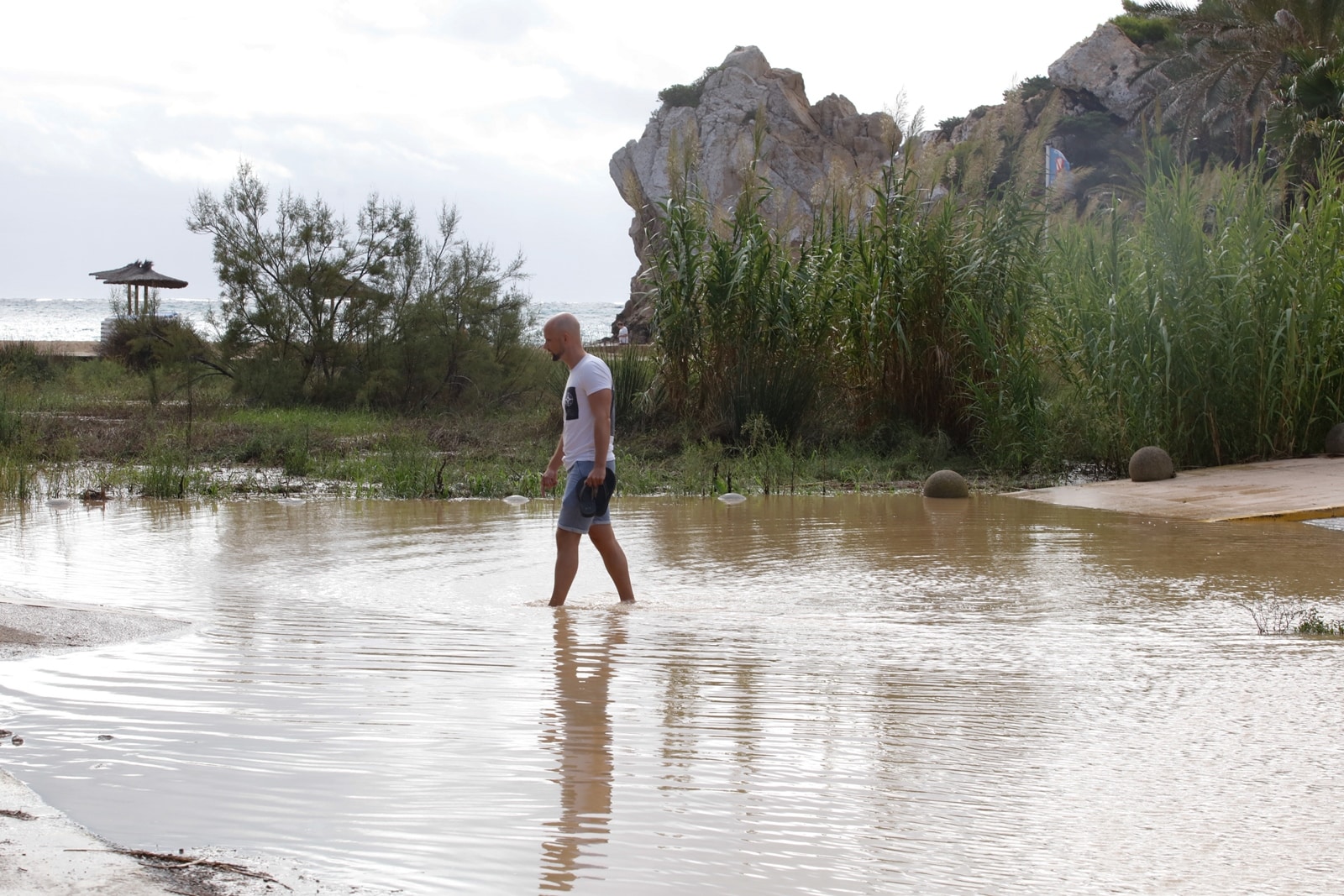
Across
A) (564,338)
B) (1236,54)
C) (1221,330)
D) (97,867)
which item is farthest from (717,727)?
(1236,54)

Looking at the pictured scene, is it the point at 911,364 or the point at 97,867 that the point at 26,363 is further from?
the point at 97,867

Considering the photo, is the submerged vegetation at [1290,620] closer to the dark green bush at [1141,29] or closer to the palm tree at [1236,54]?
the palm tree at [1236,54]

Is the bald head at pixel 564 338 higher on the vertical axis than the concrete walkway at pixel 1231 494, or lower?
higher

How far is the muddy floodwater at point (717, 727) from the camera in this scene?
2.69 metres

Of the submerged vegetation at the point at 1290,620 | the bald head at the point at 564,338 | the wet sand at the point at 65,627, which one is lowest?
the submerged vegetation at the point at 1290,620

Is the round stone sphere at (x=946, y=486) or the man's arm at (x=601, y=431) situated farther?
the round stone sphere at (x=946, y=486)

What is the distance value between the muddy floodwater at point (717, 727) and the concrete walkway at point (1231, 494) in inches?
94.1

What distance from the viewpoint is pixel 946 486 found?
12.0 meters

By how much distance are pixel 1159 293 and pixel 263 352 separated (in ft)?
53.9

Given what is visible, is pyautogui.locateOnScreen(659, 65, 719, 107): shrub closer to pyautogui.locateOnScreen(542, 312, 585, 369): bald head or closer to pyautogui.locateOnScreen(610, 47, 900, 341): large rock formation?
pyautogui.locateOnScreen(610, 47, 900, 341): large rock formation

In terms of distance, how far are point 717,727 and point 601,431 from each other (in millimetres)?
2729

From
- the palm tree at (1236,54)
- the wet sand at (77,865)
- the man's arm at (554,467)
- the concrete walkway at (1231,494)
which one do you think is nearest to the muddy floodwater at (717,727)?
the wet sand at (77,865)

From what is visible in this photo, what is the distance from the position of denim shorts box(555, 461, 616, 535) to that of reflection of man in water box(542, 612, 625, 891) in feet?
3.51

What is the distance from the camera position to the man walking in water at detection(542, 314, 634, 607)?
6277 millimetres
